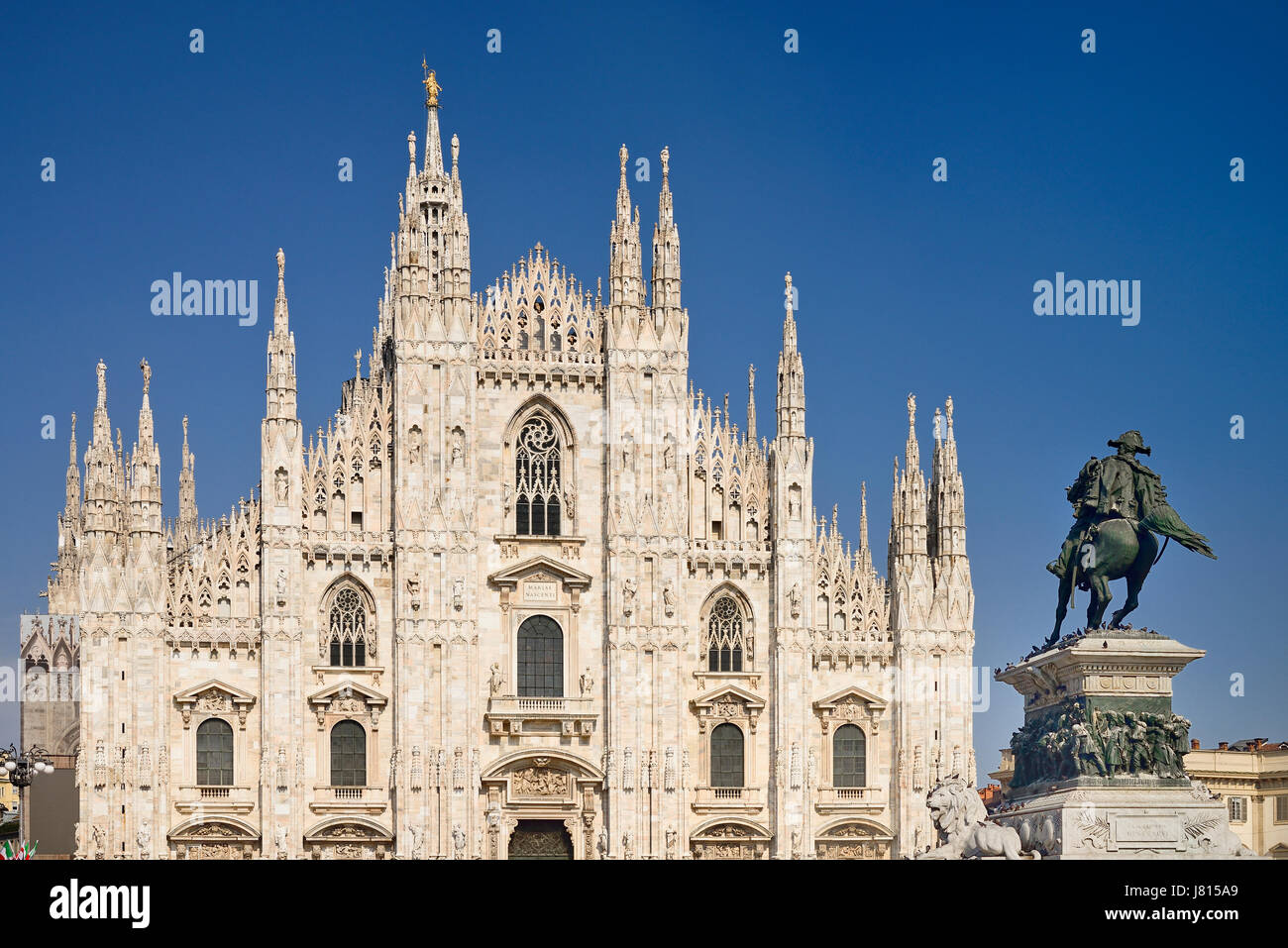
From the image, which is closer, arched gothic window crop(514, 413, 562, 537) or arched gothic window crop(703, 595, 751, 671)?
arched gothic window crop(514, 413, 562, 537)

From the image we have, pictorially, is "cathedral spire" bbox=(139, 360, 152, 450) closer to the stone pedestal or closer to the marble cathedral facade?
the marble cathedral facade

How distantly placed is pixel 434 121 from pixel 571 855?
24062 mm

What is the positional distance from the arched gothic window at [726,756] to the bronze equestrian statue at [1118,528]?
22555mm

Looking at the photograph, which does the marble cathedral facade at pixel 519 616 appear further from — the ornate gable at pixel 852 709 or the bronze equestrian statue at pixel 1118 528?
the bronze equestrian statue at pixel 1118 528

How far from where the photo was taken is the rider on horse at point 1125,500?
41.5 metres

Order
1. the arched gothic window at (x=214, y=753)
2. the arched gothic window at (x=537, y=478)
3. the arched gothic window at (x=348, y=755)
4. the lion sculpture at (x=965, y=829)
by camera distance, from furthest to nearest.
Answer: the arched gothic window at (x=537, y=478)
the arched gothic window at (x=348, y=755)
the arched gothic window at (x=214, y=753)
the lion sculpture at (x=965, y=829)

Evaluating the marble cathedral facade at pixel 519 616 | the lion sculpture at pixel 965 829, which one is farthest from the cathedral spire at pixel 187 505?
the lion sculpture at pixel 965 829

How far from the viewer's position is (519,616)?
63094mm

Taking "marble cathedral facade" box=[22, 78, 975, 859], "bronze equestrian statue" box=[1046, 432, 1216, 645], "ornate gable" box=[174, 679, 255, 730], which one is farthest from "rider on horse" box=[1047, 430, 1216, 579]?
"ornate gable" box=[174, 679, 255, 730]

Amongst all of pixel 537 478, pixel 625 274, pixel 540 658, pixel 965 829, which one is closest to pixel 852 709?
pixel 540 658

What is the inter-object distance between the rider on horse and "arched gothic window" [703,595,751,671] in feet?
73.3

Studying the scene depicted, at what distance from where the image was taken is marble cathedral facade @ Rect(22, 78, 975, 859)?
60.4 metres

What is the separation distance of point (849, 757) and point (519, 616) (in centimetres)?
1137
